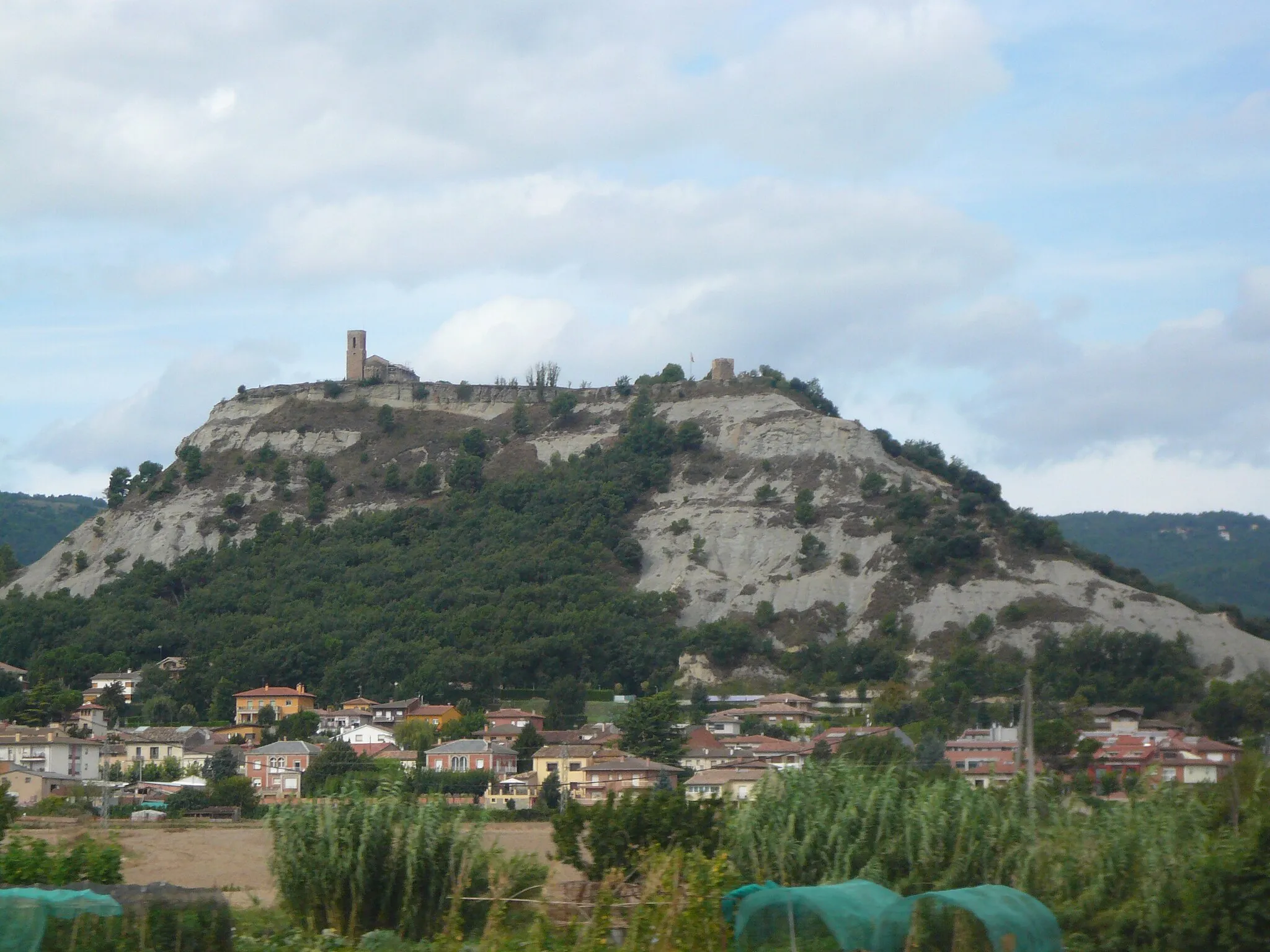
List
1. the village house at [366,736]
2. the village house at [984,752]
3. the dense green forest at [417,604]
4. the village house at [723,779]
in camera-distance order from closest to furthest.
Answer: the village house at [984,752], the village house at [723,779], the village house at [366,736], the dense green forest at [417,604]

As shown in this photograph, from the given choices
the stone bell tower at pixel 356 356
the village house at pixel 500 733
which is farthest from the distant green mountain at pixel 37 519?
the village house at pixel 500 733

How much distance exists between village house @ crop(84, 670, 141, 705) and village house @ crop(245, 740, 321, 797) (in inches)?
643

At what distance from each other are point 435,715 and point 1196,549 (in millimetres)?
101891

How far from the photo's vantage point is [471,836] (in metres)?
16.3

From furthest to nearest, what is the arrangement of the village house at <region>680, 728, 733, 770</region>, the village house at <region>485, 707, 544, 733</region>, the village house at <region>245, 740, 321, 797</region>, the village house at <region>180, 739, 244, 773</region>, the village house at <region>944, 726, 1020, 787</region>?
the village house at <region>485, 707, 544, 733</region>, the village house at <region>180, 739, 244, 773</region>, the village house at <region>245, 740, 321, 797</region>, the village house at <region>680, 728, 733, 770</region>, the village house at <region>944, 726, 1020, 787</region>

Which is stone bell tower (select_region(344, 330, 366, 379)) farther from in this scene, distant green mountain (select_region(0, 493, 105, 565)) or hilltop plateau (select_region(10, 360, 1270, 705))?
distant green mountain (select_region(0, 493, 105, 565))

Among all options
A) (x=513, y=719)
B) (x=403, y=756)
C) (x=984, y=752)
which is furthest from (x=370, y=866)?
(x=513, y=719)

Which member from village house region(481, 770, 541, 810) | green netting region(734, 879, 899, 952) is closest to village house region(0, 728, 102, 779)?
village house region(481, 770, 541, 810)

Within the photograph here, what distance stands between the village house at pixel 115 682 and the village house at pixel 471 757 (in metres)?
21.7

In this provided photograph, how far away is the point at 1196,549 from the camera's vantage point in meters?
140

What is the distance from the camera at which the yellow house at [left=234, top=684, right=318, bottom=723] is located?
60.7 metres

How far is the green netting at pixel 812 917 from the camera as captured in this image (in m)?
12.7

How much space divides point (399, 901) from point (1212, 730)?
43263mm

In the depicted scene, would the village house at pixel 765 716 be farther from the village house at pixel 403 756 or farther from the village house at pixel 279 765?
the village house at pixel 279 765
